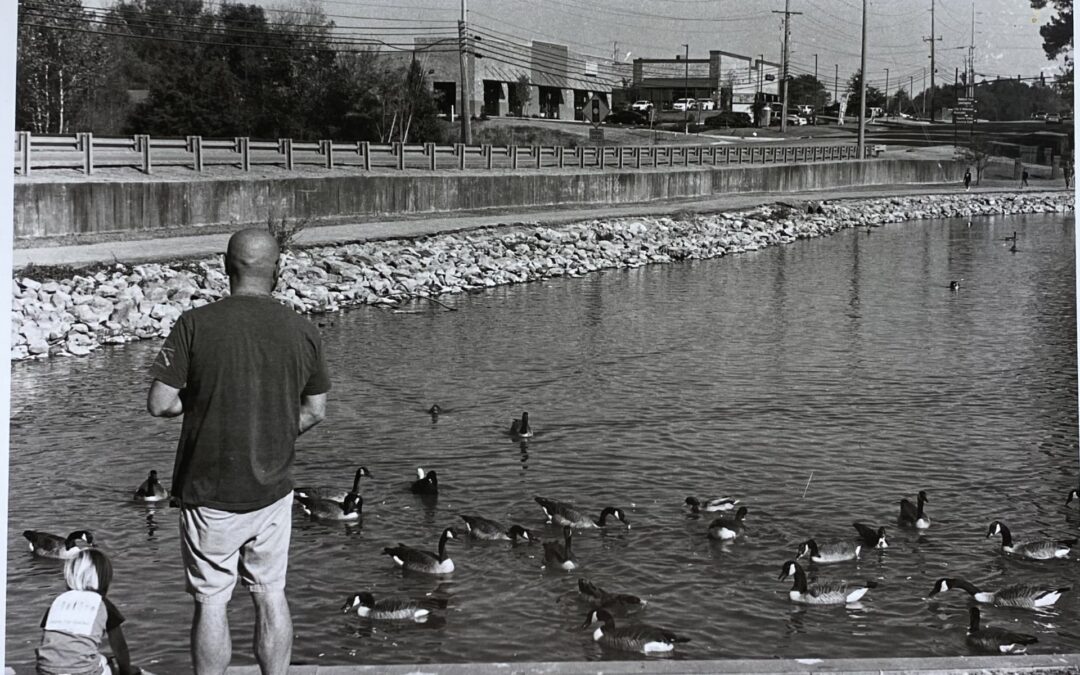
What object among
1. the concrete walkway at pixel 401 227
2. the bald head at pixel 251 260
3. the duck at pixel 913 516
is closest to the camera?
the bald head at pixel 251 260

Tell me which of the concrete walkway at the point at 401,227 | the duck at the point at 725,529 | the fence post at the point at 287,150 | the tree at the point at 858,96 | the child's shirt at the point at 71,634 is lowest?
the duck at the point at 725,529

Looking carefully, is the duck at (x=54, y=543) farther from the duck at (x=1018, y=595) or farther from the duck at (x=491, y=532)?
the duck at (x=1018, y=595)

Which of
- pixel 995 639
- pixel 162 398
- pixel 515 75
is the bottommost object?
pixel 995 639

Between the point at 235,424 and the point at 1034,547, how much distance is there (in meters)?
6.60

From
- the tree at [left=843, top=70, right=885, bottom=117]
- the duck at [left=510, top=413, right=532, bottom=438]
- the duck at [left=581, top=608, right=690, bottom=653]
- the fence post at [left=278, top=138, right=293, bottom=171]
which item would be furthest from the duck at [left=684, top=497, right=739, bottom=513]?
the tree at [left=843, top=70, right=885, bottom=117]

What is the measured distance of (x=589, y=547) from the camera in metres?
9.52

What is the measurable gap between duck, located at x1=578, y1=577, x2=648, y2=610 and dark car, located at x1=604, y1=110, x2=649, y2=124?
47.4 m

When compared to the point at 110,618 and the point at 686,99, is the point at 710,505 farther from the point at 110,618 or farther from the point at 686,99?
the point at 686,99

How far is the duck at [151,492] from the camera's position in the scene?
10.4 m

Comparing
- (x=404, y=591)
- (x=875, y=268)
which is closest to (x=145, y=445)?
(x=404, y=591)

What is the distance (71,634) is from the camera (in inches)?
205

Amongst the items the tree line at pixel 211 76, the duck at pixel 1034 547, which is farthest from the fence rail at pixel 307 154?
the duck at pixel 1034 547

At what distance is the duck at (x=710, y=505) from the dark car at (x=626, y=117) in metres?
45.3

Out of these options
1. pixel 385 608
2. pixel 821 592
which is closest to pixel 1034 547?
pixel 821 592
